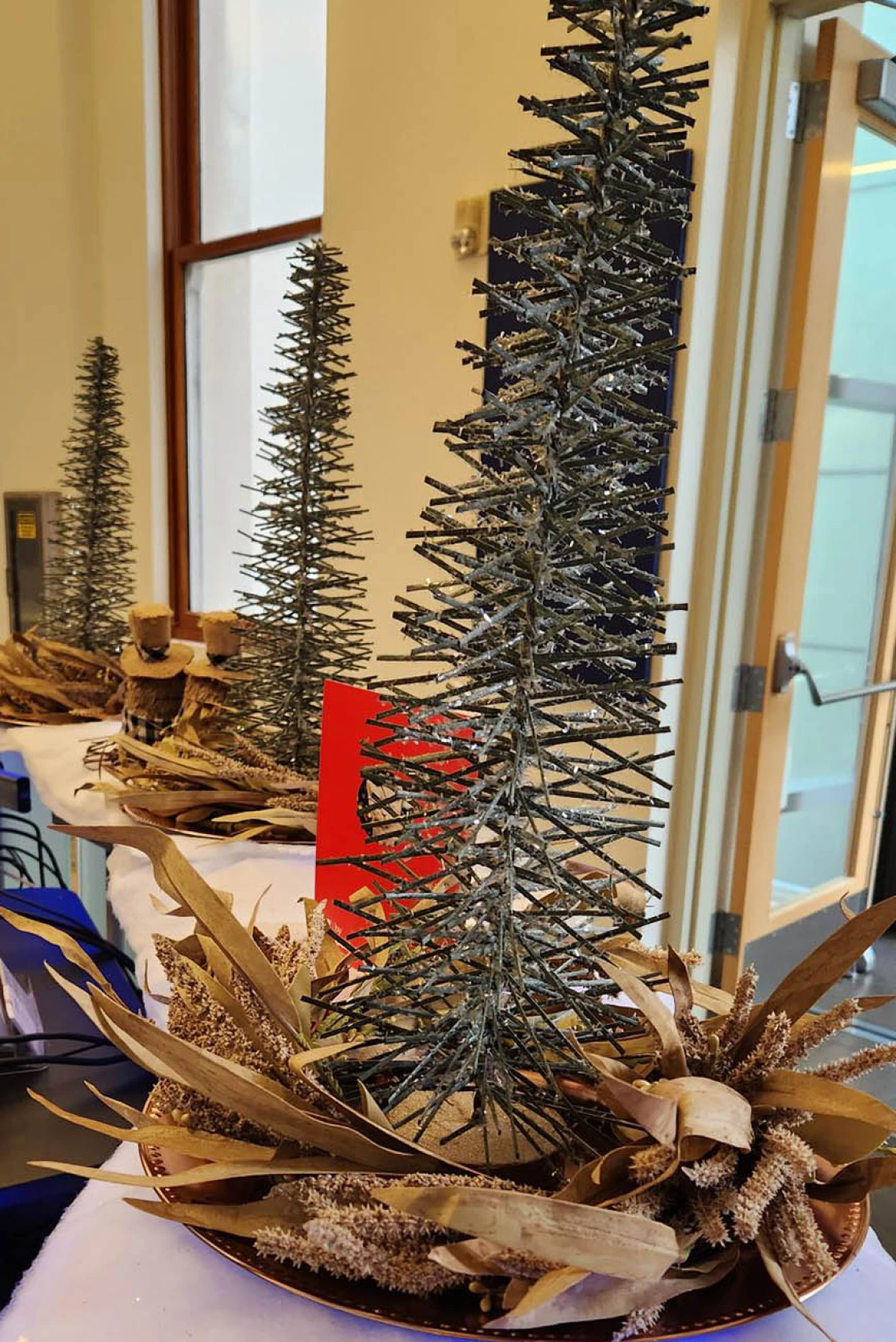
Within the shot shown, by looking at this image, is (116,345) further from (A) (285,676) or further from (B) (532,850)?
(B) (532,850)

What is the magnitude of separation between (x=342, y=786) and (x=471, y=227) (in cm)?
153

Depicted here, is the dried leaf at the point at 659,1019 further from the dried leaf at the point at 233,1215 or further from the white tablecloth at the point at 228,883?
the white tablecloth at the point at 228,883

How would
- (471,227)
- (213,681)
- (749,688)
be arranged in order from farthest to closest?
(471,227) → (749,688) → (213,681)

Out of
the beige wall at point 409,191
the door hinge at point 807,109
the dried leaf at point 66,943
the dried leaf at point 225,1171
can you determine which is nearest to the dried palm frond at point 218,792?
the dried leaf at point 66,943

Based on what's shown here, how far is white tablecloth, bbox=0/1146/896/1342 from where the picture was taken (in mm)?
321

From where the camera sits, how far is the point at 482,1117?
370 millimetres

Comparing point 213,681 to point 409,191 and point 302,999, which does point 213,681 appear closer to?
point 302,999

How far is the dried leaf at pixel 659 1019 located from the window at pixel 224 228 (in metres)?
2.58

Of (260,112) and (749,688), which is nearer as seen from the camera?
(749,688)

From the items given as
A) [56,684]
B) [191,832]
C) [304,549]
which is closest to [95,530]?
[56,684]

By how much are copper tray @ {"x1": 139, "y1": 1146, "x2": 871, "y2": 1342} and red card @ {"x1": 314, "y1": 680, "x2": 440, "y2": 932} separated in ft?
0.93

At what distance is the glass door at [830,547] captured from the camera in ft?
5.34

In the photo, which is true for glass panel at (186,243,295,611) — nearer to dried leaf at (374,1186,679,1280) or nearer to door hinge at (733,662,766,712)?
door hinge at (733,662,766,712)

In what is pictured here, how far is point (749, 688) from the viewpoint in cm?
173
